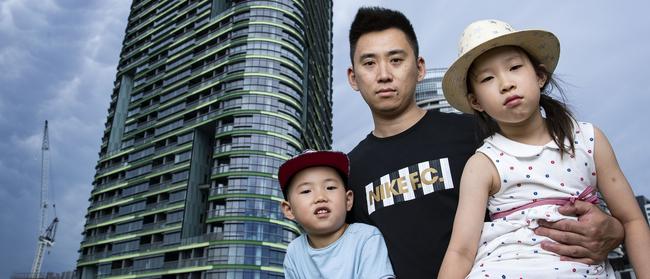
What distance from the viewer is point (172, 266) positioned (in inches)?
1970

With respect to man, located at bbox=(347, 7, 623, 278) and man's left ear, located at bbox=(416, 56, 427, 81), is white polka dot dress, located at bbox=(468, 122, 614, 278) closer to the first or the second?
man, located at bbox=(347, 7, 623, 278)

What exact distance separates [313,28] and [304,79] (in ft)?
47.5

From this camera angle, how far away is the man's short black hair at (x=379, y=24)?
3.10 metres

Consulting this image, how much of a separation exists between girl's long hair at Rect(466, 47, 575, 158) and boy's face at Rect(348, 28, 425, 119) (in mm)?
483

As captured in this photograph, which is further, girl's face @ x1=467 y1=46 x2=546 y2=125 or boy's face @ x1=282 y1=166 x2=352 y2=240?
boy's face @ x1=282 y1=166 x2=352 y2=240

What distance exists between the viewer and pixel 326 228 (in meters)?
2.84

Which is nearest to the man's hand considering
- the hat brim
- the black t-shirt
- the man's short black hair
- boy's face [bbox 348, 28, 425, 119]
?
the black t-shirt

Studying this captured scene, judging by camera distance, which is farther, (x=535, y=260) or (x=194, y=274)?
(x=194, y=274)

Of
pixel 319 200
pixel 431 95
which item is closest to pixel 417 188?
pixel 319 200

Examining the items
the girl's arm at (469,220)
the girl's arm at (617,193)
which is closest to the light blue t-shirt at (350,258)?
the girl's arm at (469,220)

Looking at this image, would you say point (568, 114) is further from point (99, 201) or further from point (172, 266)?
point (99, 201)

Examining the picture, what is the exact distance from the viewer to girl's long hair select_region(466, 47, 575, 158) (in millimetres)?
2242

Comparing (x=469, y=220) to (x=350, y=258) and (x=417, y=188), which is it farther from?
(x=350, y=258)

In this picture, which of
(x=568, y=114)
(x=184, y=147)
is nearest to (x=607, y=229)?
(x=568, y=114)
